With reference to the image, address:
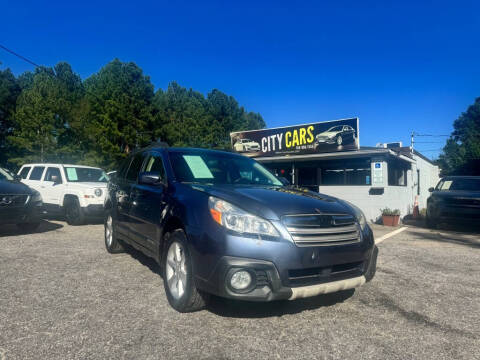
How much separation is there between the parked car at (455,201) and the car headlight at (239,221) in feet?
28.1

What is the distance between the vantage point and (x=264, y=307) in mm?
3172

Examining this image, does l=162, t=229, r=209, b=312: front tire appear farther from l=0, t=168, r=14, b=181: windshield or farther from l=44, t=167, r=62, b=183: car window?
l=44, t=167, r=62, b=183: car window

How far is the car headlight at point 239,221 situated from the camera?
260 cm

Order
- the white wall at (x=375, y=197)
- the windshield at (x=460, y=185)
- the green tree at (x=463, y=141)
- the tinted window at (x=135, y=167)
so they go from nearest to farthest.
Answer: the tinted window at (x=135, y=167) → the windshield at (x=460, y=185) → the white wall at (x=375, y=197) → the green tree at (x=463, y=141)

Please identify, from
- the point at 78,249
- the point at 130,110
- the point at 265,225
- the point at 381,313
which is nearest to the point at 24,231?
the point at 78,249

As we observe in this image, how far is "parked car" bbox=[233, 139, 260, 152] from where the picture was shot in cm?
1725

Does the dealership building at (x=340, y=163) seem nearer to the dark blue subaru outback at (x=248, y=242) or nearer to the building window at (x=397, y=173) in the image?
the building window at (x=397, y=173)

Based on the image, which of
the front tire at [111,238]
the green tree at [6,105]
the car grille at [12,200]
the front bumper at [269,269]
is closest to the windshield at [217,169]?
the front bumper at [269,269]

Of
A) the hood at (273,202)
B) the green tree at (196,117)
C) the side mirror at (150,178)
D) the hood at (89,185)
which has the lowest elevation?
the hood at (273,202)

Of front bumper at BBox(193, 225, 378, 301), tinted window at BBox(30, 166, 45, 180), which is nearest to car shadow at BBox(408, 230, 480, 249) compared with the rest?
front bumper at BBox(193, 225, 378, 301)

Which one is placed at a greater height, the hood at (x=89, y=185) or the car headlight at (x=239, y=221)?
the hood at (x=89, y=185)

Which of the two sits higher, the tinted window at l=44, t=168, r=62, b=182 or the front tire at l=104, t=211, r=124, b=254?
the tinted window at l=44, t=168, r=62, b=182

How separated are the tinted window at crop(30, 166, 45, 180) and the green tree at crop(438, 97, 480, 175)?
149 ft

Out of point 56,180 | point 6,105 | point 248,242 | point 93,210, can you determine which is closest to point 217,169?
point 248,242
